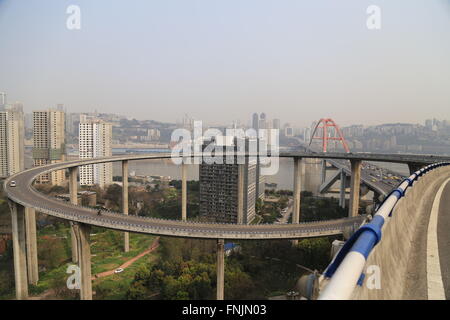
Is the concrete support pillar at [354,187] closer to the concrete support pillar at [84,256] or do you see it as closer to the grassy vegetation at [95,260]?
the grassy vegetation at [95,260]

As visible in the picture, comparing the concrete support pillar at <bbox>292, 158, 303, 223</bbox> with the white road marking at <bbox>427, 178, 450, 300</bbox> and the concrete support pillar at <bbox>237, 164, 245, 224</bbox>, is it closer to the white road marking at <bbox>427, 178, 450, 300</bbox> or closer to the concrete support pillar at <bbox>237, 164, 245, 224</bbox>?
the concrete support pillar at <bbox>237, 164, 245, 224</bbox>

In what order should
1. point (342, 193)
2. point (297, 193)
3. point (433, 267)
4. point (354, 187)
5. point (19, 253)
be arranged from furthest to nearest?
1. point (342, 193)
2. point (297, 193)
3. point (354, 187)
4. point (19, 253)
5. point (433, 267)

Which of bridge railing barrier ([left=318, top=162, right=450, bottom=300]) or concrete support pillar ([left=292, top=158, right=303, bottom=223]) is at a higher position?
bridge railing barrier ([left=318, top=162, right=450, bottom=300])

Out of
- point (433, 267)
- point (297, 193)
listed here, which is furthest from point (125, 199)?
point (433, 267)

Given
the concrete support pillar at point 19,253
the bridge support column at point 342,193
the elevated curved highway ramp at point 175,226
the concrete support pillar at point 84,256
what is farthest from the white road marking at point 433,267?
the bridge support column at point 342,193

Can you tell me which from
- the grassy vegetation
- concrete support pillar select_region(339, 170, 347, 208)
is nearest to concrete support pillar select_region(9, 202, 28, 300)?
the grassy vegetation

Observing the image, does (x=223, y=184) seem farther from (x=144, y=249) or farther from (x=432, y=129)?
(x=432, y=129)

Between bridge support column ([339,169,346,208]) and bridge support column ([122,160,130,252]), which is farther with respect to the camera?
bridge support column ([339,169,346,208])

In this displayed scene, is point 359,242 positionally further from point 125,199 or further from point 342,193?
point 342,193
